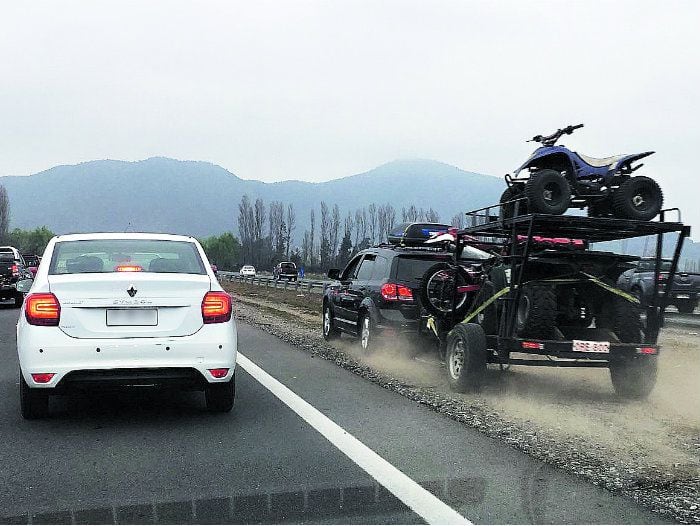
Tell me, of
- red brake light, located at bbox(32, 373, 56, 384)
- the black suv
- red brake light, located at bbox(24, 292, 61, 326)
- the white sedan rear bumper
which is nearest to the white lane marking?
the white sedan rear bumper

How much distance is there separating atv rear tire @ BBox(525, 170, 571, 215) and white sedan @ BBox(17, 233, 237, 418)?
3458 mm

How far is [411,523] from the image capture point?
4.12 metres

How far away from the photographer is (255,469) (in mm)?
5156

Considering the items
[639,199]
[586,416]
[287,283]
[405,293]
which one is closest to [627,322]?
[639,199]

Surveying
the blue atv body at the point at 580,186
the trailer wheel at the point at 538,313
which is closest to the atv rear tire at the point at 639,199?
the blue atv body at the point at 580,186

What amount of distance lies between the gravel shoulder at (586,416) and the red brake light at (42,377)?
3469 mm

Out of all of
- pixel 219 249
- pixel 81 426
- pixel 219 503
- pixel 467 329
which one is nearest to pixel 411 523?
pixel 219 503

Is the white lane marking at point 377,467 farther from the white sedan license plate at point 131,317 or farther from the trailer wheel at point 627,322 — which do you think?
the trailer wheel at point 627,322

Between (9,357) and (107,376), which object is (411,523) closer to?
(107,376)

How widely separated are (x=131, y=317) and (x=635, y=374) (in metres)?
5.29

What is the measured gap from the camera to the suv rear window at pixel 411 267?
10.8m

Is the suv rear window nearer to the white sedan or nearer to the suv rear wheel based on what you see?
the suv rear wheel

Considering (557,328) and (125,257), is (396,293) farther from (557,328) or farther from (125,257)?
(125,257)

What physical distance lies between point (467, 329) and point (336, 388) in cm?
160
